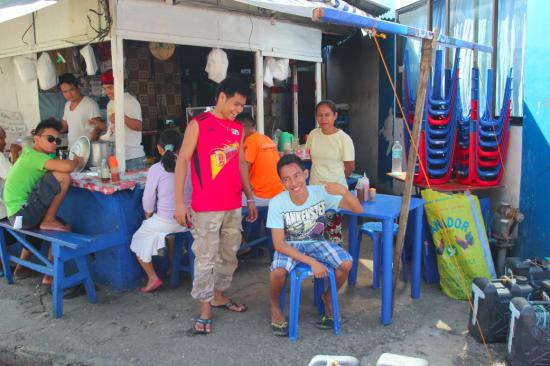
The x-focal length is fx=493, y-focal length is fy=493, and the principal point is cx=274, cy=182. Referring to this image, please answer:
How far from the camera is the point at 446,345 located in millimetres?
3178

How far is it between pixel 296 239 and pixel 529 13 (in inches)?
113

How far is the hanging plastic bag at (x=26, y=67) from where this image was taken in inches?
205

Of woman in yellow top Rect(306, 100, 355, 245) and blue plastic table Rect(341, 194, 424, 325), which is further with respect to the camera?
woman in yellow top Rect(306, 100, 355, 245)

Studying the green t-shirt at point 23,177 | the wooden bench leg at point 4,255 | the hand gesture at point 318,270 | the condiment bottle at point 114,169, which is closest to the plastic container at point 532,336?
the hand gesture at point 318,270

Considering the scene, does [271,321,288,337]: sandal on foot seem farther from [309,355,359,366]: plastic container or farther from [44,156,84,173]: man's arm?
[44,156,84,173]: man's arm

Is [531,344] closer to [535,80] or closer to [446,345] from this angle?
[446,345]

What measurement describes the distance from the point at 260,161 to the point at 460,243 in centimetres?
181

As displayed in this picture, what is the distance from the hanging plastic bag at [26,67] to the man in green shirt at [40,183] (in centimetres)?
152

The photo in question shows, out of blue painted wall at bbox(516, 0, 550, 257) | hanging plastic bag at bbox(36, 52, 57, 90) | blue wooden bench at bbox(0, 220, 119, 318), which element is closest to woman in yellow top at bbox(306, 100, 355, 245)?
blue painted wall at bbox(516, 0, 550, 257)

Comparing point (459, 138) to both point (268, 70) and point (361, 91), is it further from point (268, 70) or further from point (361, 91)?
point (361, 91)

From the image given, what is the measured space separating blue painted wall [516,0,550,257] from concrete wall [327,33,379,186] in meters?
3.33

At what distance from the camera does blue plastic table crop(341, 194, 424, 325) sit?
3.37 metres

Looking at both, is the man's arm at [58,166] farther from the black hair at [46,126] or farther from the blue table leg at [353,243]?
the blue table leg at [353,243]

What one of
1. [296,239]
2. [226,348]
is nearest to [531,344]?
[296,239]
